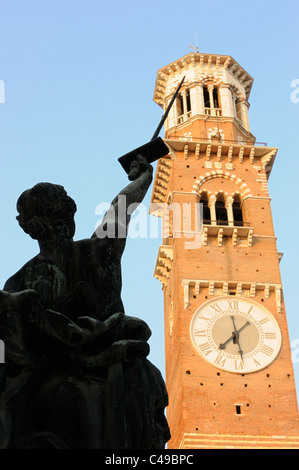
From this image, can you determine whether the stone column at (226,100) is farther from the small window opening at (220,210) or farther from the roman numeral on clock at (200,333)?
the roman numeral on clock at (200,333)

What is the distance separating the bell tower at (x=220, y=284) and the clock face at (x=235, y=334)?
4cm

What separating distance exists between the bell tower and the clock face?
0.13 feet

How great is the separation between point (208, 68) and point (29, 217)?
37322 millimetres

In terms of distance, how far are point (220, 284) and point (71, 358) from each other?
27.6 m

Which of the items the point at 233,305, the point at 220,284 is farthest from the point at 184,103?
the point at 233,305

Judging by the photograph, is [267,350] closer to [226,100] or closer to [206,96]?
[226,100]

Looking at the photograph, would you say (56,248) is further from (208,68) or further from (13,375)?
(208,68)

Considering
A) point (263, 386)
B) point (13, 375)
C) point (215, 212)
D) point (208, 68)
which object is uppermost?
point (208, 68)

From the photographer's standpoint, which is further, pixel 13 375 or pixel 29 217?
pixel 29 217

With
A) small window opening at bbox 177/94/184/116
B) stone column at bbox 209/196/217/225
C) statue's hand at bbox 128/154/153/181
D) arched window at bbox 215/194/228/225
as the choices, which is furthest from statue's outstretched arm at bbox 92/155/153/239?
small window opening at bbox 177/94/184/116

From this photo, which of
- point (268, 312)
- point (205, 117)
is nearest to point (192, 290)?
point (268, 312)

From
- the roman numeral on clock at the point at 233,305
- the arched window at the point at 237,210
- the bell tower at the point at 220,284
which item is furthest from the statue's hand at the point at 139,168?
the arched window at the point at 237,210
